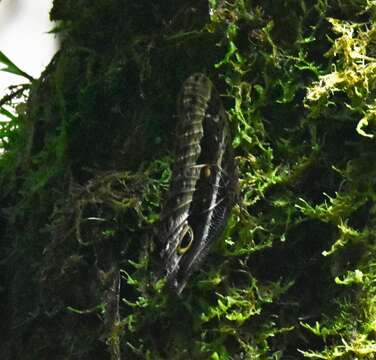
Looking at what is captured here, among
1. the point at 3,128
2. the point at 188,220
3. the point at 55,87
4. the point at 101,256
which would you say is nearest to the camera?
the point at 188,220

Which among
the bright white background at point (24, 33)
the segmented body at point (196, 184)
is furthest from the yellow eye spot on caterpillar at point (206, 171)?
the bright white background at point (24, 33)

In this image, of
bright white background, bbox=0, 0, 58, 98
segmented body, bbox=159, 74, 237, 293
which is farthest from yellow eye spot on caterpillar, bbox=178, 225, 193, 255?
bright white background, bbox=0, 0, 58, 98

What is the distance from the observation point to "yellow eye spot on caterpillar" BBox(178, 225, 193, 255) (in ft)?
2.90

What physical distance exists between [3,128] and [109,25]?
1.09ft

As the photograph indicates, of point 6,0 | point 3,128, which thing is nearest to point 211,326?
point 3,128

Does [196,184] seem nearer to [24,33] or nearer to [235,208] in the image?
[235,208]

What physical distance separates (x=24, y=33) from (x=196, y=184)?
1553 millimetres

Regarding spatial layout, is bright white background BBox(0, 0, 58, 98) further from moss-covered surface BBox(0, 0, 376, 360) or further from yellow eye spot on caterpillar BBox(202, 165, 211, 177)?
yellow eye spot on caterpillar BBox(202, 165, 211, 177)

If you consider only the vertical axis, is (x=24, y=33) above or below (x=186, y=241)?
above

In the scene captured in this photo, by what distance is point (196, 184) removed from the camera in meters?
0.92

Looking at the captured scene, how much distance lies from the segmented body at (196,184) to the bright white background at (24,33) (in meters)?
1.46

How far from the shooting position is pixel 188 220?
0.91m

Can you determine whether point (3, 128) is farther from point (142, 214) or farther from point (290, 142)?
point (290, 142)

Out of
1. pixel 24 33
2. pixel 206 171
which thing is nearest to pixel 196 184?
pixel 206 171
